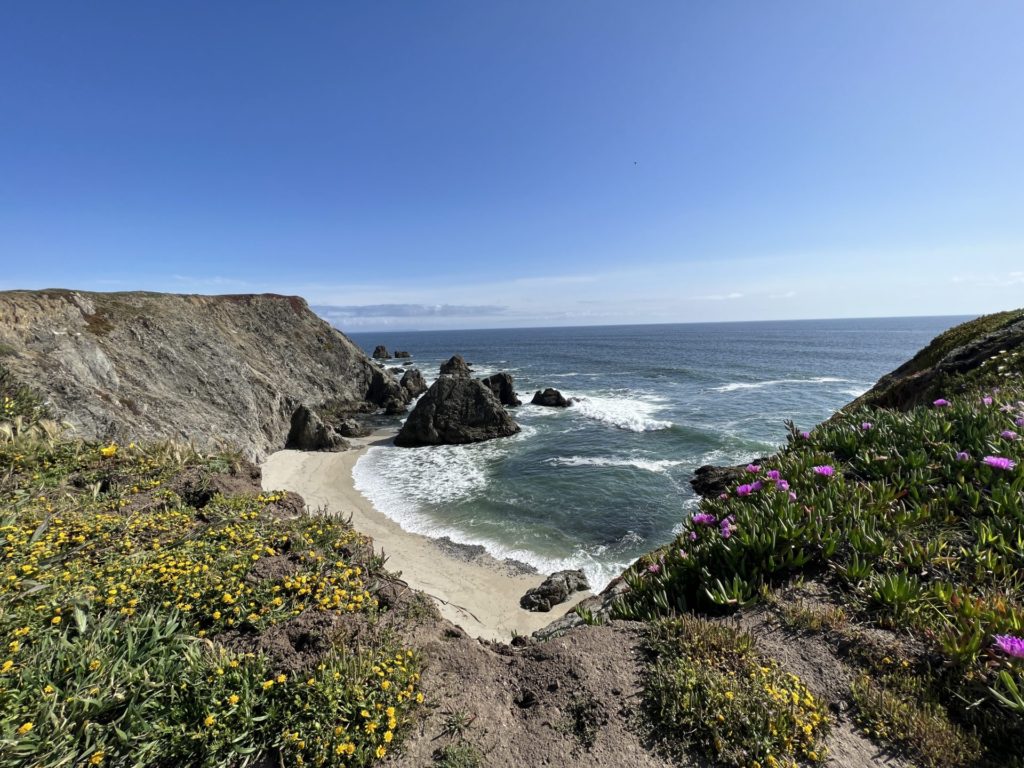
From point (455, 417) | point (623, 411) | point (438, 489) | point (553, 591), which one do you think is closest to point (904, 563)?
point (553, 591)

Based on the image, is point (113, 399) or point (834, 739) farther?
point (113, 399)

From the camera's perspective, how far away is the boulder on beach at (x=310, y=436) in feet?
91.4

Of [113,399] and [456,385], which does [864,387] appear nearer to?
[456,385]

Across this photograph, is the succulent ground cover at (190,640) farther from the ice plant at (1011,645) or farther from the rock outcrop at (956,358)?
the rock outcrop at (956,358)

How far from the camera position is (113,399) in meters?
19.2

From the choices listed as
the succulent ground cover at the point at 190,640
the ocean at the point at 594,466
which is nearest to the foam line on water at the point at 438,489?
the ocean at the point at 594,466

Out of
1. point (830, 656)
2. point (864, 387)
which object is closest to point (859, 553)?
point (830, 656)

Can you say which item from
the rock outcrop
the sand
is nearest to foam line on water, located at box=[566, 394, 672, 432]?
the rock outcrop

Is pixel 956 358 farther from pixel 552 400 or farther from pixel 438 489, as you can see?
pixel 552 400

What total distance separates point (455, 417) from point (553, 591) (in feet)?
63.9

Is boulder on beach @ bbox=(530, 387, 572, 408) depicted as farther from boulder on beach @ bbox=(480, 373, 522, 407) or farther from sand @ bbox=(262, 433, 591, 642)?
sand @ bbox=(262, 433, 591, 642)

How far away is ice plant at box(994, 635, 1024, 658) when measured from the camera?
9.25 ft

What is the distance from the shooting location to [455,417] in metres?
30.4

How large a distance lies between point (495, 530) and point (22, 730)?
48.9ft
